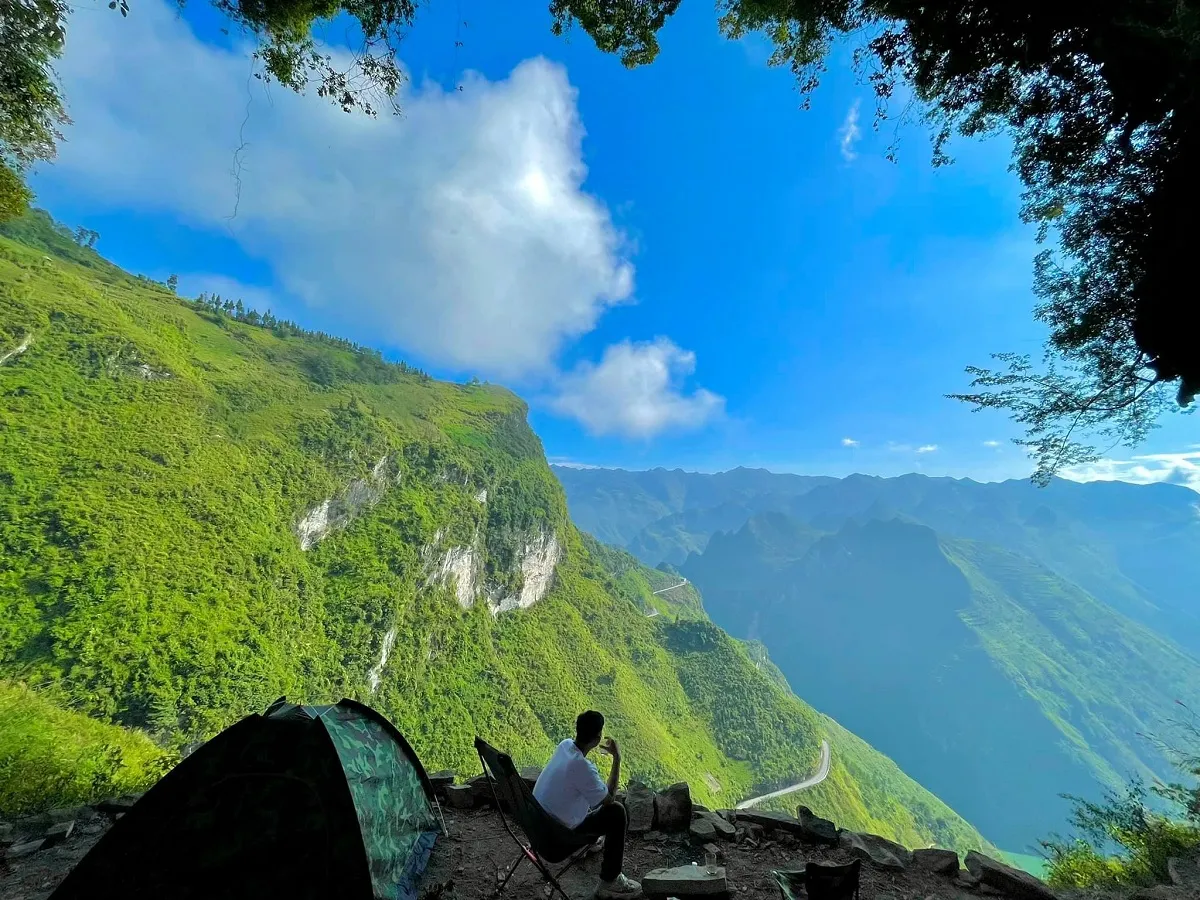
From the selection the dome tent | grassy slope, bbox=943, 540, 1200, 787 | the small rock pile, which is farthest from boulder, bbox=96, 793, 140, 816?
grassy slope, bbox=943, 540, 1200, 787

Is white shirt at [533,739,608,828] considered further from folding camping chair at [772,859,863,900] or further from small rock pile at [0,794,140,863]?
small rock pile at [0,794,140,863]

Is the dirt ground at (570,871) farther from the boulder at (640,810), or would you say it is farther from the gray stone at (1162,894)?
the gray stone at (1162,894)

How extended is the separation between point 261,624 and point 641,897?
5902 centimetres

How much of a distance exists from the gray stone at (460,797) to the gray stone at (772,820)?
11.2 ft

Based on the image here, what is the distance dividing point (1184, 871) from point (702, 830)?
4.79 meters

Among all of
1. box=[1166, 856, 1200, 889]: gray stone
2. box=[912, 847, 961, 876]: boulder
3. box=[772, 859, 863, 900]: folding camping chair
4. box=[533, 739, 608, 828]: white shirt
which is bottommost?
box=[912, 847, 961, 876]: boulder

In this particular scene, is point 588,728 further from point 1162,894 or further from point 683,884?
point 1162,894

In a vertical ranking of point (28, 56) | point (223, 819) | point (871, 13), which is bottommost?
point (223, 819)

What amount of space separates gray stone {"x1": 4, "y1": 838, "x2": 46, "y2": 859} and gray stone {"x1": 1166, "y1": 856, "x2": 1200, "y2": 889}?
10.9 m

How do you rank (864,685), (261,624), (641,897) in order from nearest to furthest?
(641,897) → (261,624) → (864,685)

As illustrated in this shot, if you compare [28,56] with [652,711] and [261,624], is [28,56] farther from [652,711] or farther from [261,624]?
[652,711]

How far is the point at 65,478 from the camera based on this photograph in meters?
43.3

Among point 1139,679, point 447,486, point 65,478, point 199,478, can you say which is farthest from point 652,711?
point 1139,679

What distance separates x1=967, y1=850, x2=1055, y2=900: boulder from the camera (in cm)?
423
